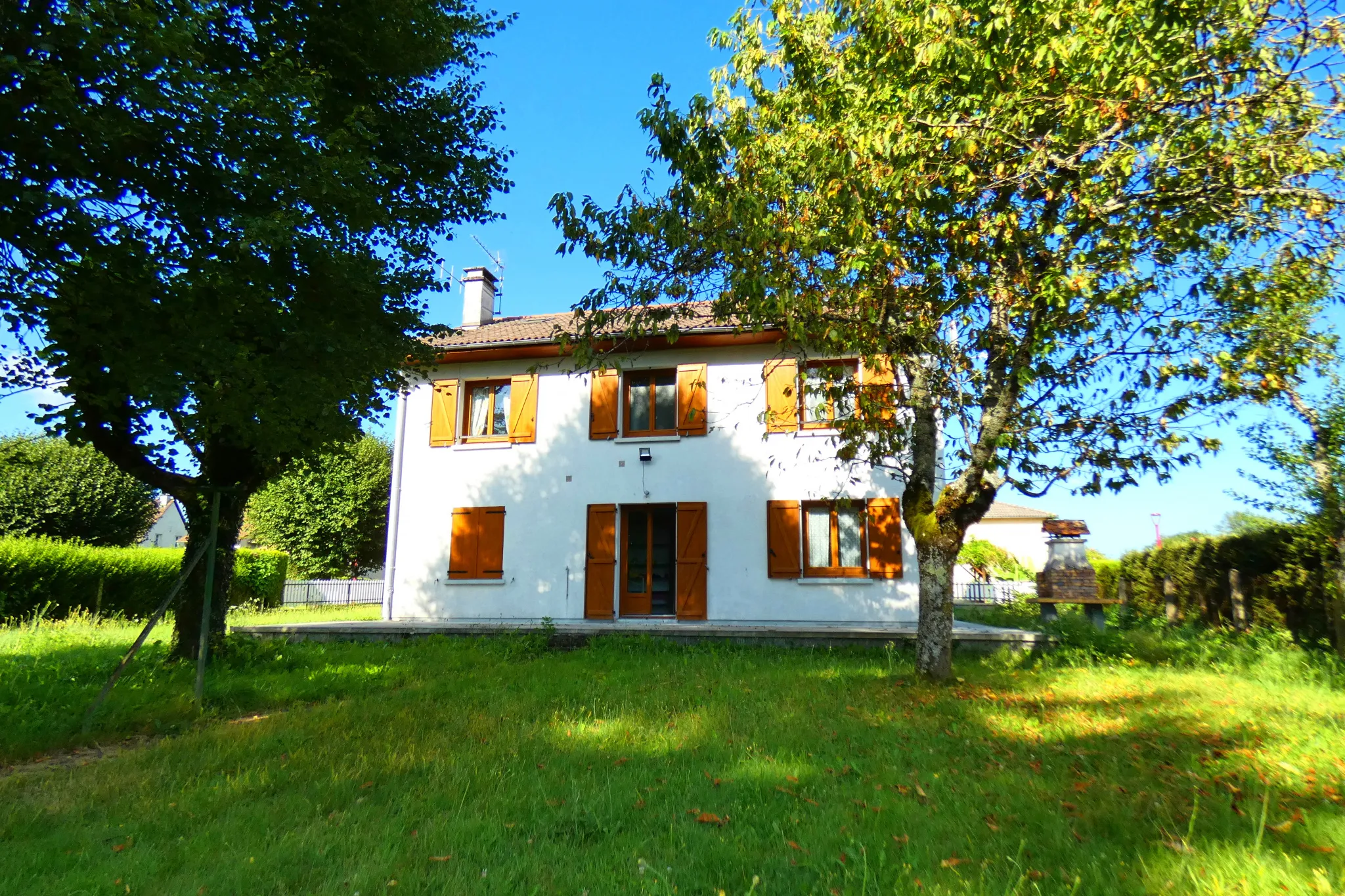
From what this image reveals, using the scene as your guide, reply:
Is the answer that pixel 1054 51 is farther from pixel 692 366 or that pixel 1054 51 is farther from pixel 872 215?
pixel 692 366

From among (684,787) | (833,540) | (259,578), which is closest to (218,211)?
(684,787)

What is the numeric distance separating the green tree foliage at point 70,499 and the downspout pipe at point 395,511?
717cm

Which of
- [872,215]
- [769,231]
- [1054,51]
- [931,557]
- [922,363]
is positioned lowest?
[931,557]

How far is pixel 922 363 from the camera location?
7.04 m

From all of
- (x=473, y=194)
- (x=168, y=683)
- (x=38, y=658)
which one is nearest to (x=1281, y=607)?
(x=473, y=194)

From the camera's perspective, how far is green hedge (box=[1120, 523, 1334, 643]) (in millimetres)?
8180

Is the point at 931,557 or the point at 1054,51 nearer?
the point at 1054,51

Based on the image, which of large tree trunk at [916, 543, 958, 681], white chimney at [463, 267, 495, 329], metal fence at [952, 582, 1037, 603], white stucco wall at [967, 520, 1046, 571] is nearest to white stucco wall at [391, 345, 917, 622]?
white chimney at [463, 267, 495, 329]

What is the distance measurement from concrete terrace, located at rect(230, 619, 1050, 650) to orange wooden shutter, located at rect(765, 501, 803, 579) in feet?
2.75

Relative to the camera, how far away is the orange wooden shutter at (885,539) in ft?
37.5

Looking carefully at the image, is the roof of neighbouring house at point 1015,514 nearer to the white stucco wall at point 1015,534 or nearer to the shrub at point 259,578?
the white stucco wall at point 1015,534

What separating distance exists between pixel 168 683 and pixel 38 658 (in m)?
2.19

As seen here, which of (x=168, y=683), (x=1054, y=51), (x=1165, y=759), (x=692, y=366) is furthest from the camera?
(x=692, y=366)

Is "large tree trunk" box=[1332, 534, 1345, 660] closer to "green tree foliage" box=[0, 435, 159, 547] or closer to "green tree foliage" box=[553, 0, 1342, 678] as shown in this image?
"green tree foliage" box=[553, 0, 1342, 678]
